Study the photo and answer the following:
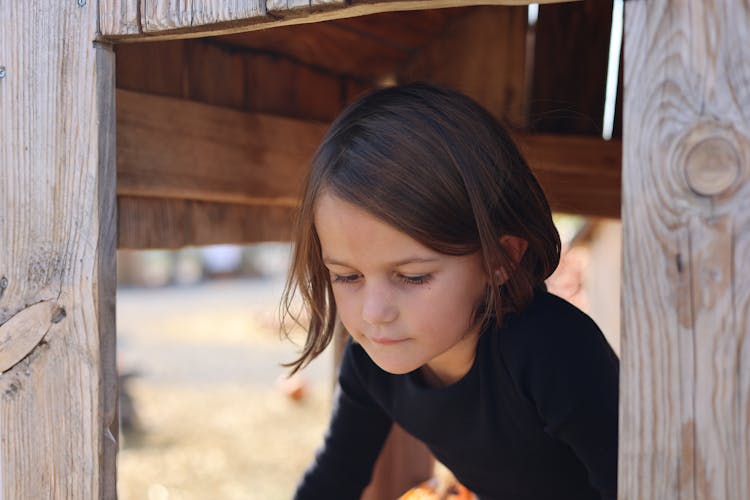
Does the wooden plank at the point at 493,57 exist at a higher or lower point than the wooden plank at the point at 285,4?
higher

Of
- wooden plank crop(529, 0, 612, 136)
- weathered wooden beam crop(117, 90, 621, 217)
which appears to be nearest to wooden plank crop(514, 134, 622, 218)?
weathered wooden beam crop(117, 90, 621, 217)

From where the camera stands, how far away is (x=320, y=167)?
5.32 ft

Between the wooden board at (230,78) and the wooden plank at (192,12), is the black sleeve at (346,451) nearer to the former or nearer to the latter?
the wooden board at (230,78)

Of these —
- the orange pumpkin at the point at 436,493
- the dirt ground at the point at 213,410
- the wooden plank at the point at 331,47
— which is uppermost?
the wooden plank at the point at 331,47

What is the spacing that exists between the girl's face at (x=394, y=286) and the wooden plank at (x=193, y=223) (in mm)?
710

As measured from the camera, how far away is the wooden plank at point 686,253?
948mm

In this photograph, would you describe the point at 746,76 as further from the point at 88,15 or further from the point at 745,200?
the point at 88,15

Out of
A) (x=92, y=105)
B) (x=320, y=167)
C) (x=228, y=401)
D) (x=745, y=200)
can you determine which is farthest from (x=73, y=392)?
(x=228, y=401)

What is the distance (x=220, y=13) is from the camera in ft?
4.21

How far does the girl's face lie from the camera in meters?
1.45

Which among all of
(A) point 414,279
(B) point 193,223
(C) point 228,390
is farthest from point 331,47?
(C) point 228,390

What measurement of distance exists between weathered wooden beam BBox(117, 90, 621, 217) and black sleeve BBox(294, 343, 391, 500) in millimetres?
676

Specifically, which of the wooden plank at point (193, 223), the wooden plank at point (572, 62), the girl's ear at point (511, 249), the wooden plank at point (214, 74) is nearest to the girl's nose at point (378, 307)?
the girl's ear at point (511, 249)

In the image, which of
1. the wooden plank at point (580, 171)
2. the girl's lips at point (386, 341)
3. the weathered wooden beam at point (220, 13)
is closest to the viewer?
the weathered wooden beam at point (220, 13)
